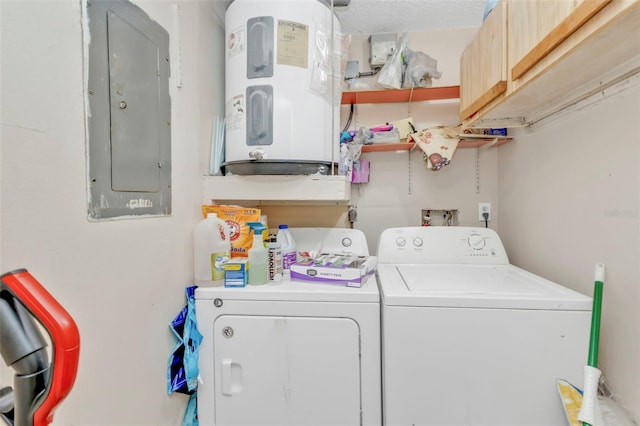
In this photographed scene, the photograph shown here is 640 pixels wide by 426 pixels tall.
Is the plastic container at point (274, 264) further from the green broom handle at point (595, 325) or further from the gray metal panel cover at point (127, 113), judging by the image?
the green broom handle at point (595, 325)

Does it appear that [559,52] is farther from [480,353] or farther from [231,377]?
[231,377]

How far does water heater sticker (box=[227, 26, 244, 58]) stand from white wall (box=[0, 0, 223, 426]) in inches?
8.9

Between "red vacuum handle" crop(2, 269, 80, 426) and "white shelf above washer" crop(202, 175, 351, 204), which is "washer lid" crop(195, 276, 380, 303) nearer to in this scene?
"white shelf above washer" crop(202, 175, 351, 204)

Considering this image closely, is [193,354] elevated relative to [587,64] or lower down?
lower down

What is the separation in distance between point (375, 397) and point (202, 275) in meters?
0.89

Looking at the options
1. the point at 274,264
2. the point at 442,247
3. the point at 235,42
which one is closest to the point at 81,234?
the point at 274,264

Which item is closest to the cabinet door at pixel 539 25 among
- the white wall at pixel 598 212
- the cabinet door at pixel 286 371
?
the white wall at pixel 598 212

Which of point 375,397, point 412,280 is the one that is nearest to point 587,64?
point 412,280

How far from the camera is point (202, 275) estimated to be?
51.4 inches

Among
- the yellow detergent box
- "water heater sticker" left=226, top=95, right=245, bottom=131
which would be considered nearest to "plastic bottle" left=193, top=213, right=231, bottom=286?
the yellow detergent box

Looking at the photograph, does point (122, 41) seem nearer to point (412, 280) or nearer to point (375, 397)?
point (412, 280)

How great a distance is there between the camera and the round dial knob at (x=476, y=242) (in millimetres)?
1712

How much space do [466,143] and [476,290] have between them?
3.90ft

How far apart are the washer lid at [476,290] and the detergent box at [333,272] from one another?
0.10m
